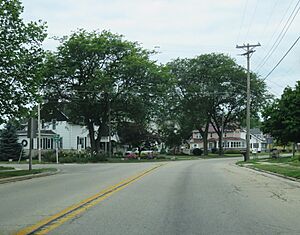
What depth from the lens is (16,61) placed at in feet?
75.7

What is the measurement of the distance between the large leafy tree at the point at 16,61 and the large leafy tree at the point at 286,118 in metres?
27.0

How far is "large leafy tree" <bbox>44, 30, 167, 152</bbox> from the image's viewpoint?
4778 centimetres

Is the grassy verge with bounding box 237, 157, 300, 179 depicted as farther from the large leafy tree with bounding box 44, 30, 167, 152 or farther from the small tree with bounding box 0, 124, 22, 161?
the small tree with bounding box 0, 124, 22, 161

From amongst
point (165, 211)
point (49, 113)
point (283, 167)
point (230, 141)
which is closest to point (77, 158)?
point (49, 113)

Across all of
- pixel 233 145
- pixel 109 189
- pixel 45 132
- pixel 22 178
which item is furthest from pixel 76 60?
pixel 233 145

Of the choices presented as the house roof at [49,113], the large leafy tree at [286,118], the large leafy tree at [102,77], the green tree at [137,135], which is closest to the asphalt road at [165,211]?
the large leafy tree at [286,118]

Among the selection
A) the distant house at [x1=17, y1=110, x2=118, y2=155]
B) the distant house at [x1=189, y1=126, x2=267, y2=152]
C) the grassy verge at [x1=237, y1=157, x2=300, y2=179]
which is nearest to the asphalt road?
the grassy verge at [x1=237, y1=157, x2=300, y2=179]

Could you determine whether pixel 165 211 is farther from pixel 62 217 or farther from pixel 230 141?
pixel 230 141

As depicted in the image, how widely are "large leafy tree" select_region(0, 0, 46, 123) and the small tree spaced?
33.7 meters

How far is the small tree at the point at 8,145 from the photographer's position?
57031 mm

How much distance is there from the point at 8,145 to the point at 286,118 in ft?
114

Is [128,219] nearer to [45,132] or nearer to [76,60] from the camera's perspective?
[76,60]

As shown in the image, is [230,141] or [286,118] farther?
[230,141]

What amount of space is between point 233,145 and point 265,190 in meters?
99.1
